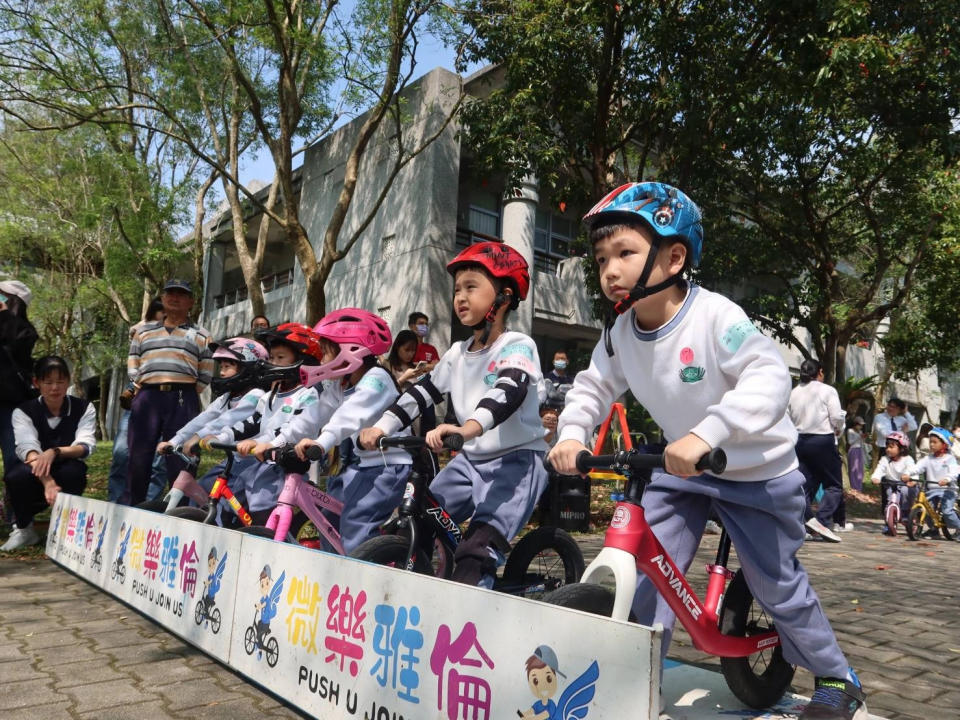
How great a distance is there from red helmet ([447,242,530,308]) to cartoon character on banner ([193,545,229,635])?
1838 millimetres

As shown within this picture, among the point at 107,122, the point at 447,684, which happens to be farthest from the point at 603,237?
the point at 107,122

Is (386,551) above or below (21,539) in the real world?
above

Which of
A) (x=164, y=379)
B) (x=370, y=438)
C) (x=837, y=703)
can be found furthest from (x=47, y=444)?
(x=837, y=703)

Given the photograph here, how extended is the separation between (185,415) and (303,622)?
4135mm

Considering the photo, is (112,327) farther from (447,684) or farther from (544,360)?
(447,684)

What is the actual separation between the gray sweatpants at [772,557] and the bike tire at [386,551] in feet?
4.12

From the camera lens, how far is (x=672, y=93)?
31.9 feet

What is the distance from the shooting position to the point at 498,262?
12.6 ft

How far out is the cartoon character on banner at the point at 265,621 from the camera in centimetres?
→ 321

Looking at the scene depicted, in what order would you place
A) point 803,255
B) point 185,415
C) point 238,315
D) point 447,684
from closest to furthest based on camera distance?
point 447,684
point 185,415
point 803,255
point 238,315

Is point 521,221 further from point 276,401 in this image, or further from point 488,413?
point 488,413

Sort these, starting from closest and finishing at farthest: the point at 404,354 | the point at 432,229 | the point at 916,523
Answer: the point at 404,354 < the point at 916,523 < the point at 432,229

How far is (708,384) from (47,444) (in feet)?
20.3

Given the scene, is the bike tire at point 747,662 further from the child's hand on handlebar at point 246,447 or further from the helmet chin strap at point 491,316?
the child's hand on handlebar at point 246,447
